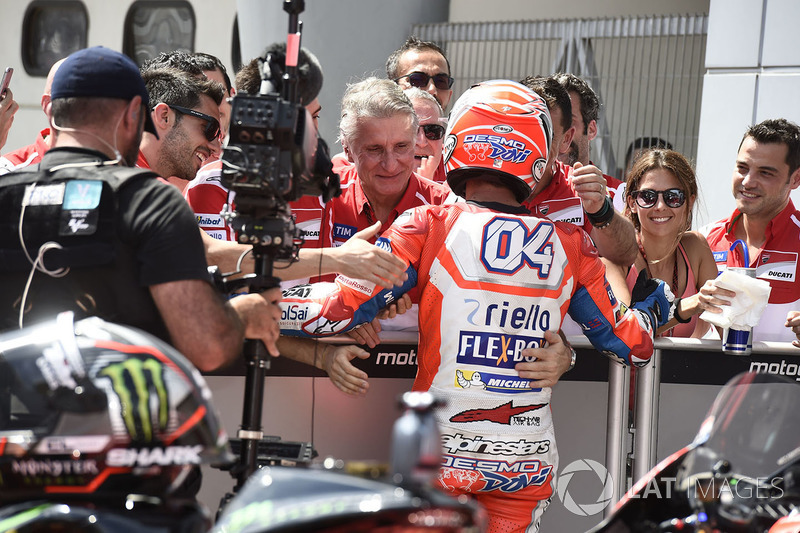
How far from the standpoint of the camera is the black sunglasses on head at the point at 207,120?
4891 millimetres

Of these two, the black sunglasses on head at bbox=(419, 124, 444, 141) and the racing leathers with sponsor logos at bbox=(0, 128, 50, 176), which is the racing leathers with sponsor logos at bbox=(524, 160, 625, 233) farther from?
the racing leathers with sponsor logos at bbox=(0, 128, 50, 176)

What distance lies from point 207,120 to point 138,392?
10.3ft

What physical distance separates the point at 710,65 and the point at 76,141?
6.55 meters

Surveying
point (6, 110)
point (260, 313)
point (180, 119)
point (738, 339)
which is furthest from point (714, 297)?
point (6, 110)

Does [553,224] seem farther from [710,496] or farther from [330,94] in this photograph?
[330,94]

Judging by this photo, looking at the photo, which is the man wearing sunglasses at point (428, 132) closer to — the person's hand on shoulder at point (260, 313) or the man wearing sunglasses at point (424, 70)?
the man wearing sunglasses at point (424, 70)

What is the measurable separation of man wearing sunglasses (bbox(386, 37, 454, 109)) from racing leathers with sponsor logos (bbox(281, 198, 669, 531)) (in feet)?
8.09

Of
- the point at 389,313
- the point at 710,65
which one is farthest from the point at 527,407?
the point at 710,65

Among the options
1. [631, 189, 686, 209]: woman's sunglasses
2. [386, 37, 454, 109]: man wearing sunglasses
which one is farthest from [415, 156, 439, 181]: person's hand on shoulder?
[631, 189, 686, 209]: woman's sunglasses

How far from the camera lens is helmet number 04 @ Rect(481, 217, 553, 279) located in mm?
3447

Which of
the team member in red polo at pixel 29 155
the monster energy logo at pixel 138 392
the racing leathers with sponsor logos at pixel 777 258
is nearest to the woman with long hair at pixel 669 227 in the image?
the racing leathers with sponsor logos at pixel 777 258

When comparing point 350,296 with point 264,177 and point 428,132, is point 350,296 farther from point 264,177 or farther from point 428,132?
point 428,132

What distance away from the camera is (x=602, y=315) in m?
3.69

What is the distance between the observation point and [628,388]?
4336 mm
